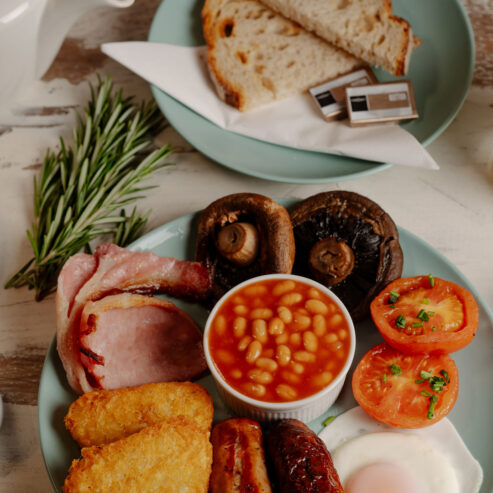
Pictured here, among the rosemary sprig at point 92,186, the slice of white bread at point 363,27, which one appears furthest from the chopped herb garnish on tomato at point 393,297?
the slice of white bread at point 363,27

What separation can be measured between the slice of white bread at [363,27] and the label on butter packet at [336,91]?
0.13m

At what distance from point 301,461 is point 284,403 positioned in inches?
8.1

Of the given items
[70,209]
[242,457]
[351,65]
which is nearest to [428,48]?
[351,65]

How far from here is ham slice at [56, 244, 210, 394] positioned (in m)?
2.50

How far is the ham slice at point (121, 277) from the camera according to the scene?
98.3 inches

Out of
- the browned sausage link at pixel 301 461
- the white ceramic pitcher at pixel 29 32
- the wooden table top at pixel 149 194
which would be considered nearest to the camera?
the browned sausage link at pixel 301 461

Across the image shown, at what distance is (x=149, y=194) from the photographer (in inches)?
118

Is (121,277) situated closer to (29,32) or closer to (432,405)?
(29,32)

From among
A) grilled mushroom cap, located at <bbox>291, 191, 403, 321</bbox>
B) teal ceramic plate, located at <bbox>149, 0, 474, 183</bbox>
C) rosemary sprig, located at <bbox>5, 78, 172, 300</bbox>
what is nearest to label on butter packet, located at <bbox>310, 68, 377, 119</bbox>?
teal ceramic plate, located at <bbox>149, 0, 474, 183</bbox>

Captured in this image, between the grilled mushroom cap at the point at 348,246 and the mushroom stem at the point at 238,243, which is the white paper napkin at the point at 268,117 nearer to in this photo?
the grilled mushroom cap at the point at 348,246

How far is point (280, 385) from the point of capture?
84.0 inches

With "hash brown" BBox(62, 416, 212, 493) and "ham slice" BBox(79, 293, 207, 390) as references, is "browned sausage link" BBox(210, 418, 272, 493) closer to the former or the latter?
"hash brown" BBox(62, 416, 212, 493)

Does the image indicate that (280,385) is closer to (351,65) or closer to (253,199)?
(253,199)

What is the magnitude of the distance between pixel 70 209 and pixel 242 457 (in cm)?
137
